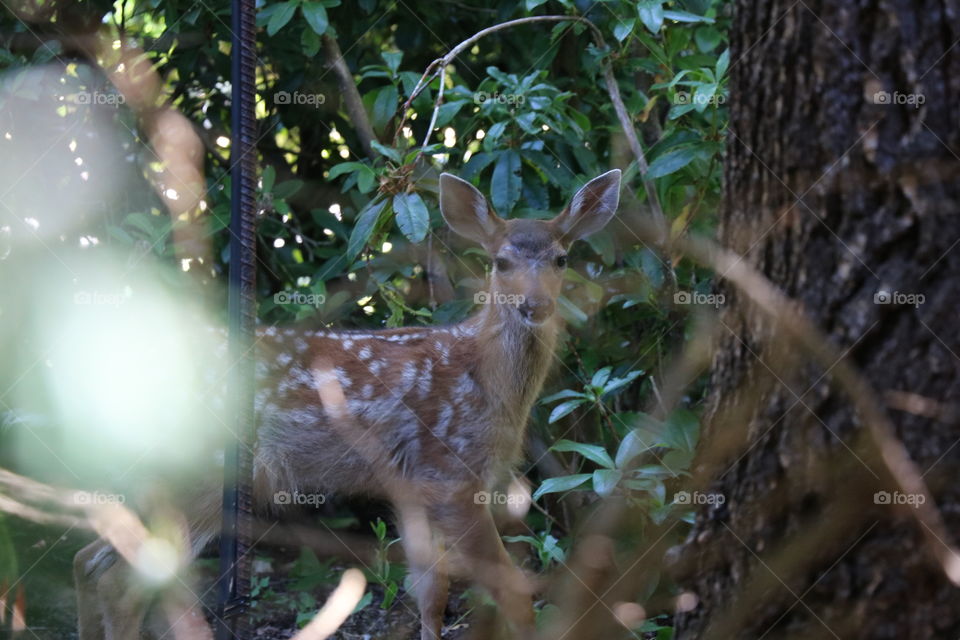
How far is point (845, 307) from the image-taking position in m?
2.78

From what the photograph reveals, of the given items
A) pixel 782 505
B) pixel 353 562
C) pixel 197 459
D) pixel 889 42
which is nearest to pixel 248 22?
pixel 889 42

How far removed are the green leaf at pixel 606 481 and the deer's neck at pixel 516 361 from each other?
4.00 feet

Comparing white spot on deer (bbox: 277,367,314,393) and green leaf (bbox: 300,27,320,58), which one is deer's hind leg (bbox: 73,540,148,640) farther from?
green leaf (bbox: 300,27,320,58)

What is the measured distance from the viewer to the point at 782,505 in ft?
9.39

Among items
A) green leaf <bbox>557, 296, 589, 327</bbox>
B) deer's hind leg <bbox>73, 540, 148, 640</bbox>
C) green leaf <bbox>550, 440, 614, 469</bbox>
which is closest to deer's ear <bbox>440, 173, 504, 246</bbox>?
green leaf <bbox>557, 296, 589, 327</bbox>

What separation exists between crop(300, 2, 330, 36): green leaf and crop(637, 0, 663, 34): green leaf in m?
1.56

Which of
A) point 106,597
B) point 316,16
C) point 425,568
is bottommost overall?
point 425,568

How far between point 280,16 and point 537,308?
6.31ft

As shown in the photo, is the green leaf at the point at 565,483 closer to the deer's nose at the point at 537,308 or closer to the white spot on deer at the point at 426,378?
the deer's nose at the point at 537,308

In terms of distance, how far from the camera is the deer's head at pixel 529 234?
5.15 m

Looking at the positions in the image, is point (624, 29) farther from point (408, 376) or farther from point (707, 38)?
point (408, 376)

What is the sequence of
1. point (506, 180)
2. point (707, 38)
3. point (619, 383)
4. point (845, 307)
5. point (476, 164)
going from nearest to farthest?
point (845, 307) → point (619, 383) → point (506, 180) → point (476, 164) → point (707, 38)

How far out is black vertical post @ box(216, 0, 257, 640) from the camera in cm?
327

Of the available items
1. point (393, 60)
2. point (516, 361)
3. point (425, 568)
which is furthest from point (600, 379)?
point (393, 60)
